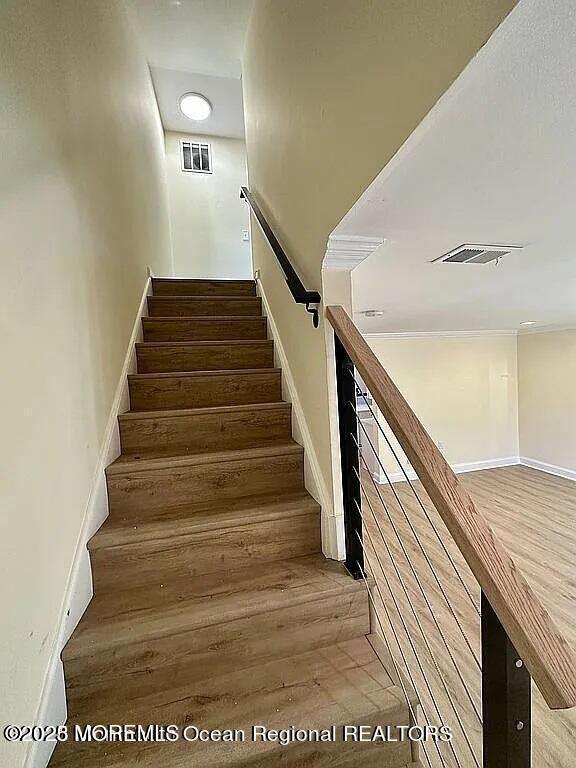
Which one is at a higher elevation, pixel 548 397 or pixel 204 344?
pixel 204 344

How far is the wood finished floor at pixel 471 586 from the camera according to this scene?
1.57 metres

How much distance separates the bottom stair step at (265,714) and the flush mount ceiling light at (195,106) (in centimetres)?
505

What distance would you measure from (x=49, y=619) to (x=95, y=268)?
54.6 inches

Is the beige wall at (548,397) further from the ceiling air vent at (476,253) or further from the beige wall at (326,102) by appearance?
the beige wall at (326,102)

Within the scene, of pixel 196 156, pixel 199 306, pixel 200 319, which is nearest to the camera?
pixel 200 319

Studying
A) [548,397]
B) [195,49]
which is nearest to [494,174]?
[195,49]

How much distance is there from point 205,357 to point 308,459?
105 centimetres

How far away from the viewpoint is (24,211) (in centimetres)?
106

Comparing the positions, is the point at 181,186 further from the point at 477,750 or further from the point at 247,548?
the point at 477,750

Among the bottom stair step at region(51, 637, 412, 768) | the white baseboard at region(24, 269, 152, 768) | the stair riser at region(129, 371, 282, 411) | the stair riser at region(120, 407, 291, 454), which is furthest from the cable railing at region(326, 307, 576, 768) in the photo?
the white baseboard at region(24, 269, 152, 768)

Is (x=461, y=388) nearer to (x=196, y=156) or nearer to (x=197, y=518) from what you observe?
(x=196, y=156)

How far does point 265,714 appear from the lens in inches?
41.9

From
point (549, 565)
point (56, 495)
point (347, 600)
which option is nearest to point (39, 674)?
point (56, 495)

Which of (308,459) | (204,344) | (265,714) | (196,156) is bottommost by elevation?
(265,714)
